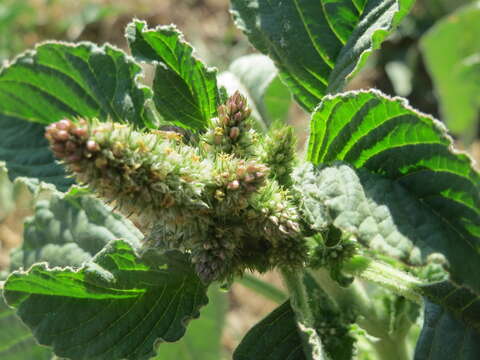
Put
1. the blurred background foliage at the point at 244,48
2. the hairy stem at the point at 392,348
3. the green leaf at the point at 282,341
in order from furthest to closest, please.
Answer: the blurred background foliage at the point at 244,48
the hairy stem at the point at 392,348
the green leaf at the point at 282,341

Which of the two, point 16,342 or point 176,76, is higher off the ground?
point 176,76

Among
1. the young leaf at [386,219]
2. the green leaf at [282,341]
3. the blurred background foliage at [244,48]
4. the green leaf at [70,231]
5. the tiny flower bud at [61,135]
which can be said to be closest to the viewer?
the tiny flower bud at [61,135]

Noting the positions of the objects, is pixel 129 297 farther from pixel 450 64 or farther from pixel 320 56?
pixel 450 64

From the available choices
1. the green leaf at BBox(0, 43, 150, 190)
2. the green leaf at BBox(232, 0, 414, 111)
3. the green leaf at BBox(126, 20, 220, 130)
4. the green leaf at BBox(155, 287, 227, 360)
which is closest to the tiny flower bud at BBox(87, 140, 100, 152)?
the green leaf at BBox(126, 20, 220, 130)

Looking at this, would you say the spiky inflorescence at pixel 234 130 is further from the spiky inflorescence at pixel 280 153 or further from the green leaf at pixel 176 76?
the green leaf at pixel 176 76

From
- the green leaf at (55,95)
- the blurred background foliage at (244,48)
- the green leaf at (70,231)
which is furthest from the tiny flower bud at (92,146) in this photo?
the blurred background foliage at (244,48)

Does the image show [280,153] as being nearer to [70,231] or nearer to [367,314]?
[367,314]

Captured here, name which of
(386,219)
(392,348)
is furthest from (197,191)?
(392,348)
